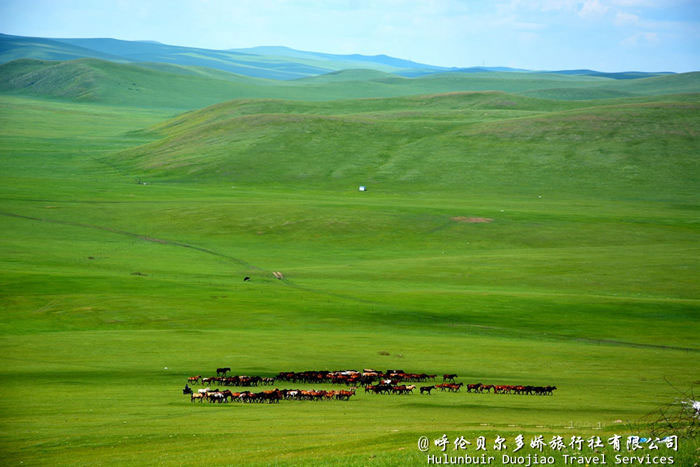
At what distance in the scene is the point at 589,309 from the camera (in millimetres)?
54969

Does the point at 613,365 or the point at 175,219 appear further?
the point at 175,219

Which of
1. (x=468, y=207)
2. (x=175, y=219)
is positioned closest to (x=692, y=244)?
(x=468, y=207)

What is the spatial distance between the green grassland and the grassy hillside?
0.67 metres

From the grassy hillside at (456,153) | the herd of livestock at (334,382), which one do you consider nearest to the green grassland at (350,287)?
the grassy hillside at (456,153)

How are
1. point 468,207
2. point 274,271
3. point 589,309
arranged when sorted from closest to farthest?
point 589,309, point 274,271, point 468,207

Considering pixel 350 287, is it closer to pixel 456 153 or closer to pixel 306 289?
pixel 306 289

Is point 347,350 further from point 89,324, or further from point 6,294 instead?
point 6,294

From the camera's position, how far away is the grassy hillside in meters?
129

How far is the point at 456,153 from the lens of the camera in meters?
144

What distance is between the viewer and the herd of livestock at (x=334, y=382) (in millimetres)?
33781

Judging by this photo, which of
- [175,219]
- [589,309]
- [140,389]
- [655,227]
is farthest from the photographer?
[175,219]

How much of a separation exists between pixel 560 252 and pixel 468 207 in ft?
93.9

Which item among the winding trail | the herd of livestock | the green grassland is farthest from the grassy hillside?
the herd of livestock

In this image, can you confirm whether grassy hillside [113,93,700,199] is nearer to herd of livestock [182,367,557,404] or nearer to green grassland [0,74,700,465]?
green grassland [0,74,700,465]
